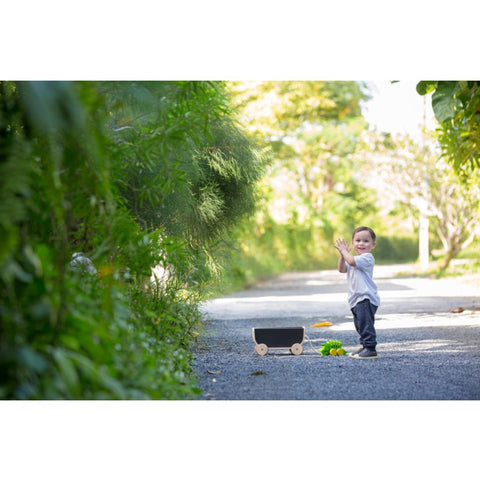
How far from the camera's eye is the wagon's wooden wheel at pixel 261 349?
15.6ft

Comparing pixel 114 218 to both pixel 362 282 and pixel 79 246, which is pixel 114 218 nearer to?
pixel 79 246

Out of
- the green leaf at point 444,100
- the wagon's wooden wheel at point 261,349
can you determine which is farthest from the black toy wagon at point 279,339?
the green leaf at point 444,100

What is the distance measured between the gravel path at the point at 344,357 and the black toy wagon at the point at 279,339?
0.27ft

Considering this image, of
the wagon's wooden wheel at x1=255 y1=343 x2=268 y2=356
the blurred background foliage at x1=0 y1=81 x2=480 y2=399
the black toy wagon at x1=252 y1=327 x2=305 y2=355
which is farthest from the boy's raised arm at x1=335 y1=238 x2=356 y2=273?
the blurred background foliage at x1=0 y1=81 x2=480 y2=399

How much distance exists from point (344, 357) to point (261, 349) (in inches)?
24.5

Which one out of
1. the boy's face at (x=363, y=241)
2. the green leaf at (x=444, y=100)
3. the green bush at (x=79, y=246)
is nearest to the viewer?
the green bush at (x=79, y=246)

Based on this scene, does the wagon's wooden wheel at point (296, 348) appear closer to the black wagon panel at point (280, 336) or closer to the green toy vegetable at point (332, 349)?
the black wagon panel at point (280, 336)

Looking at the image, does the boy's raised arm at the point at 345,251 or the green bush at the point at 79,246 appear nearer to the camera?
the green bush at the point at 79,246

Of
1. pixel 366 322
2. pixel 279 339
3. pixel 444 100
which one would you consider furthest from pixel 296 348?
pixel 444 100

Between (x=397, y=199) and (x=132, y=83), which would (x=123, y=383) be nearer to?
(x=132, y=83)

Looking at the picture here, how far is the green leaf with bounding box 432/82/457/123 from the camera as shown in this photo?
16.8 feet

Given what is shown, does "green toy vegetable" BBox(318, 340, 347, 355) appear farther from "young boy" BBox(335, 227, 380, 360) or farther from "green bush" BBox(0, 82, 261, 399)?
"green bush" BBox(0, 82, 261, 399)
